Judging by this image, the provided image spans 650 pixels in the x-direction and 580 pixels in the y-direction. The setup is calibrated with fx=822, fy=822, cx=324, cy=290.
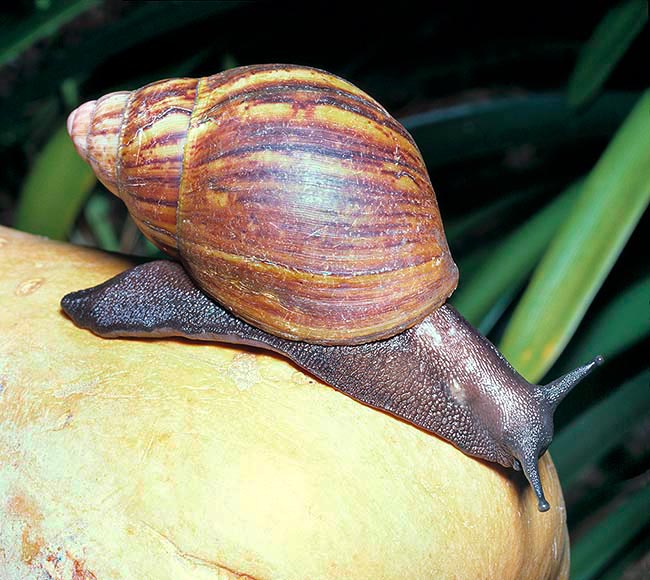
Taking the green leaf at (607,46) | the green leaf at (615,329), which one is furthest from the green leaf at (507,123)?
the green leaf at (615,329)

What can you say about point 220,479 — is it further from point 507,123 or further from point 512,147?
point 512,147

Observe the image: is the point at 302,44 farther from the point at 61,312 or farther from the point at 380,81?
the point at 61,312

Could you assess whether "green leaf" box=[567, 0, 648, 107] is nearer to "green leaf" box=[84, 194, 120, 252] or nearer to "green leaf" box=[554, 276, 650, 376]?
"green leaf" box=[554, 276, 650, 376]

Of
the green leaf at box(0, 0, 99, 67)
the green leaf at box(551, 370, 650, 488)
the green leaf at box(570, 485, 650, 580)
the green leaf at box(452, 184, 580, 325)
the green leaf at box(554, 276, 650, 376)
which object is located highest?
the green leaf at box(0, 0, 99, 67)

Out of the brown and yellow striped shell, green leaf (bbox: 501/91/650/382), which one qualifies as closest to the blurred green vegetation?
green leaf (bbox: 501/91/650/382)

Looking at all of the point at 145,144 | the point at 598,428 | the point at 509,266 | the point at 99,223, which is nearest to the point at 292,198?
the point at 145,144

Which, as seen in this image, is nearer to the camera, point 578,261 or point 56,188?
point 578,261

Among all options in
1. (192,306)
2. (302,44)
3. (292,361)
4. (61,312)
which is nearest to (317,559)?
(292,361)

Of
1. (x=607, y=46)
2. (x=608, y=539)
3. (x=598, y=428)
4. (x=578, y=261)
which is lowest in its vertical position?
(x=608, y=539)
